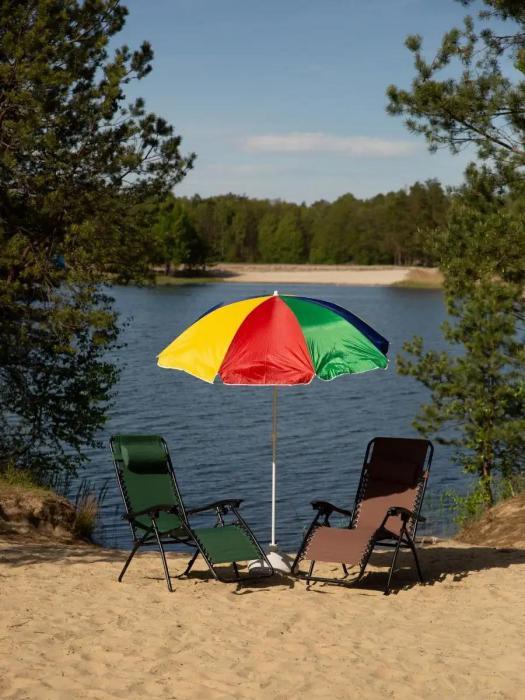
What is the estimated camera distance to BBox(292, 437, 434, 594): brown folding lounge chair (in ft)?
22.9

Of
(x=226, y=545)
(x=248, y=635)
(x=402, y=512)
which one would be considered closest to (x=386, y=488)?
(x=402, y=512)

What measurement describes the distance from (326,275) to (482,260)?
317 ft

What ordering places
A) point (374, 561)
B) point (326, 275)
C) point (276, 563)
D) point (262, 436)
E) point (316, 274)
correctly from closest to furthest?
point (276, 563) < point (374, 561) < point (262, 436) < point (326, 275) < point (316, 274)

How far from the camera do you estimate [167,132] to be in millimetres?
12297

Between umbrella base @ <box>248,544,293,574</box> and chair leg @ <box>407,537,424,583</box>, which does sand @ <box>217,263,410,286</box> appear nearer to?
umbrella base @ <box>248,544,293,574</box>

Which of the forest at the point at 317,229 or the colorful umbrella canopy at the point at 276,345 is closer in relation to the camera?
the colorful umbrella canopy at the point at 276,345

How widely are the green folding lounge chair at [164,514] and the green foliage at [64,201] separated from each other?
13.1ft

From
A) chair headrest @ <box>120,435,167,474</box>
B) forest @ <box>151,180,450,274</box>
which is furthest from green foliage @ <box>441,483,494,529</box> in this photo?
forest @ <box>151,180,450,274</box>

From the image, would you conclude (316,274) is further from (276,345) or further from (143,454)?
(276,345)

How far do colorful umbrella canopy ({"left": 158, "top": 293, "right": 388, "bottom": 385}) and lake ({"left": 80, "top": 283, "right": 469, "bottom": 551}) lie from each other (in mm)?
5265

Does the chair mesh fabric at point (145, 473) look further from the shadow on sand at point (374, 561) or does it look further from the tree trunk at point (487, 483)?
the tree trunk at point (487, 483)

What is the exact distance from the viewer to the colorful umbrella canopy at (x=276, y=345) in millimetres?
6602

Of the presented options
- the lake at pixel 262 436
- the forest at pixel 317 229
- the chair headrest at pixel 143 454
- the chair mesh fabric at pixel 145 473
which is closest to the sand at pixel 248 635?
the chair mesh fabric at pixel 145 473

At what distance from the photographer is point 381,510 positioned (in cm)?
753
